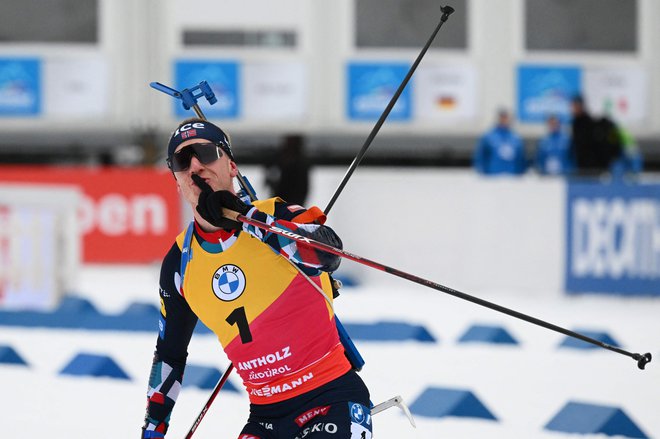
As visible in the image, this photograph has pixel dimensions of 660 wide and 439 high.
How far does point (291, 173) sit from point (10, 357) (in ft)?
19.1

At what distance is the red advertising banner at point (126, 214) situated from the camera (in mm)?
15188

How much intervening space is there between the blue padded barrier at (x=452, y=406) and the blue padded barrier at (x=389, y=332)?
2763 mm

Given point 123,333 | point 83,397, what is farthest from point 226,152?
point 123,333

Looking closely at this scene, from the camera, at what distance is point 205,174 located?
3590 millimetres

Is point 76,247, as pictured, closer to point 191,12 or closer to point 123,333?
point 123,333

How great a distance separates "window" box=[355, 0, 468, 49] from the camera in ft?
70.6

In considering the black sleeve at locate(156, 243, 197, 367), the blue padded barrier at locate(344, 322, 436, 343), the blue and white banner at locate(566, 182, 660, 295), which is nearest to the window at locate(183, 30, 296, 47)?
the blue and white banner at locate(566, 182, 660, 295)

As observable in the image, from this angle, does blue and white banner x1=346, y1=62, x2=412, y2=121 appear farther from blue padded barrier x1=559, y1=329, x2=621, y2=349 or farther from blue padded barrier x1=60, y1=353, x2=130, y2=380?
blue padded barrier x1=60, y1=353, x2=130, y2=380

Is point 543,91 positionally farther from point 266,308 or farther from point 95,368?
point 266,308

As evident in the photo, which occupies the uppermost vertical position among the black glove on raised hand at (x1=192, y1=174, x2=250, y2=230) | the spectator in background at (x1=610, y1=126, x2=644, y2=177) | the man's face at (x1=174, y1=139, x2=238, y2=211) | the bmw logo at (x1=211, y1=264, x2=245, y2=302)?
the man's face at (x1=174, y1=139, x2=238, y2=211)

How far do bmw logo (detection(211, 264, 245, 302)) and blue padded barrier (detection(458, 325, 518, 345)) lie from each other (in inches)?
238

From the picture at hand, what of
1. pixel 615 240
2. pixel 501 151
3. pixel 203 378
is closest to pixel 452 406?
pixel 203 378

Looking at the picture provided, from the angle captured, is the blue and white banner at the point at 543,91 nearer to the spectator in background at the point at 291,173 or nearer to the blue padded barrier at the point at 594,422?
the spectator in background at the point at 291,173

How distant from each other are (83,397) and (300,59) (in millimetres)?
14497
